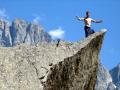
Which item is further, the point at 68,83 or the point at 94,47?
the point at 94,47

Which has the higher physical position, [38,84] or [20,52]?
[20,52]

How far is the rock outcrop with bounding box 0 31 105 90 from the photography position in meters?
20.1

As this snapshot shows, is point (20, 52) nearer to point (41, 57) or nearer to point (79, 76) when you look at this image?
point (41, 57)

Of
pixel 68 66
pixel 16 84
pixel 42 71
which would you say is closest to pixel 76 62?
pixel 68 66

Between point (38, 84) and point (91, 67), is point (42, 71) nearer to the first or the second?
point (38, 84)

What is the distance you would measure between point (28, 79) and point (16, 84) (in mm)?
680

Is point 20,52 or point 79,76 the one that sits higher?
point 20,52

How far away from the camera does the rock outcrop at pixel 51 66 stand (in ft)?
66.0

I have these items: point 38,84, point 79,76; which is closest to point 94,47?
point 79,76

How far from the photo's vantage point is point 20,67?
2061 cm

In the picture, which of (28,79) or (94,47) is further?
(94,47)

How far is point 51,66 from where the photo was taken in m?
20.9

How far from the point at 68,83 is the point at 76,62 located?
1.19 metres

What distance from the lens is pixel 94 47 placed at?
22.0 m
